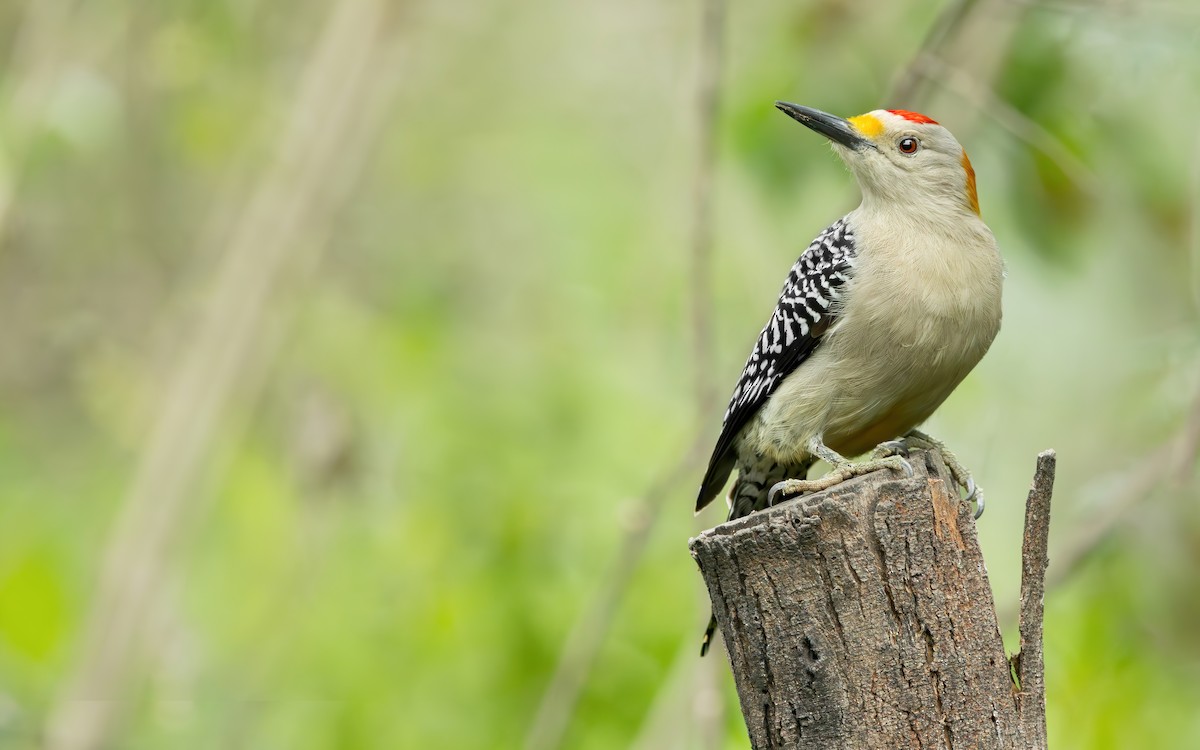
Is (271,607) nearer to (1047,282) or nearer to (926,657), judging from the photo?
(1047,282)

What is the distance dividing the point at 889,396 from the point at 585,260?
14.6ft

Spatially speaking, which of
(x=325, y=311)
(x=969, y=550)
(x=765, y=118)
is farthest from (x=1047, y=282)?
(x=325, y=311)

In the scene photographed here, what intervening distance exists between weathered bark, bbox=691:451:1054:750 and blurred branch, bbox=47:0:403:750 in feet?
9.92

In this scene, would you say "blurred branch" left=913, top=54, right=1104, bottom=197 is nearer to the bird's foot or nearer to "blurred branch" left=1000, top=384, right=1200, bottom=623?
"blurred branch" left=1000, top=384, right=1200, bottom=623

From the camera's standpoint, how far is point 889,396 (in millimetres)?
3311

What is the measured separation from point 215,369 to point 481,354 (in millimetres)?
2339

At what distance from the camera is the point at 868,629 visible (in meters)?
2.36

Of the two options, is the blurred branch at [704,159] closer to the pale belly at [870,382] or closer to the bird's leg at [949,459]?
the pale belly at [870,382]

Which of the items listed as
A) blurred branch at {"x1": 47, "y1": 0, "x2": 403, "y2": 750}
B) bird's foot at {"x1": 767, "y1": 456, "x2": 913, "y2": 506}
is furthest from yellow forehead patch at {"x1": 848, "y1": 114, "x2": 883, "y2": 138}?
blurred branch at {"x1": 47, "y1": 0, "x2": 403, "y2": 750}

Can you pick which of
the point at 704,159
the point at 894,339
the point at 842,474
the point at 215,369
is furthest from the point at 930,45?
the point at 215,369

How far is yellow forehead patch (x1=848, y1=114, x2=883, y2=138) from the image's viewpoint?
→ 11.9 feet

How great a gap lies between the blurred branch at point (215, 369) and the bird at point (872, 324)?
6.74ft

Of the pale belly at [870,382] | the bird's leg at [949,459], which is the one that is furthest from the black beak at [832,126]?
the bird's leg at [949,459]

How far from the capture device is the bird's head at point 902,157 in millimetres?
3545
